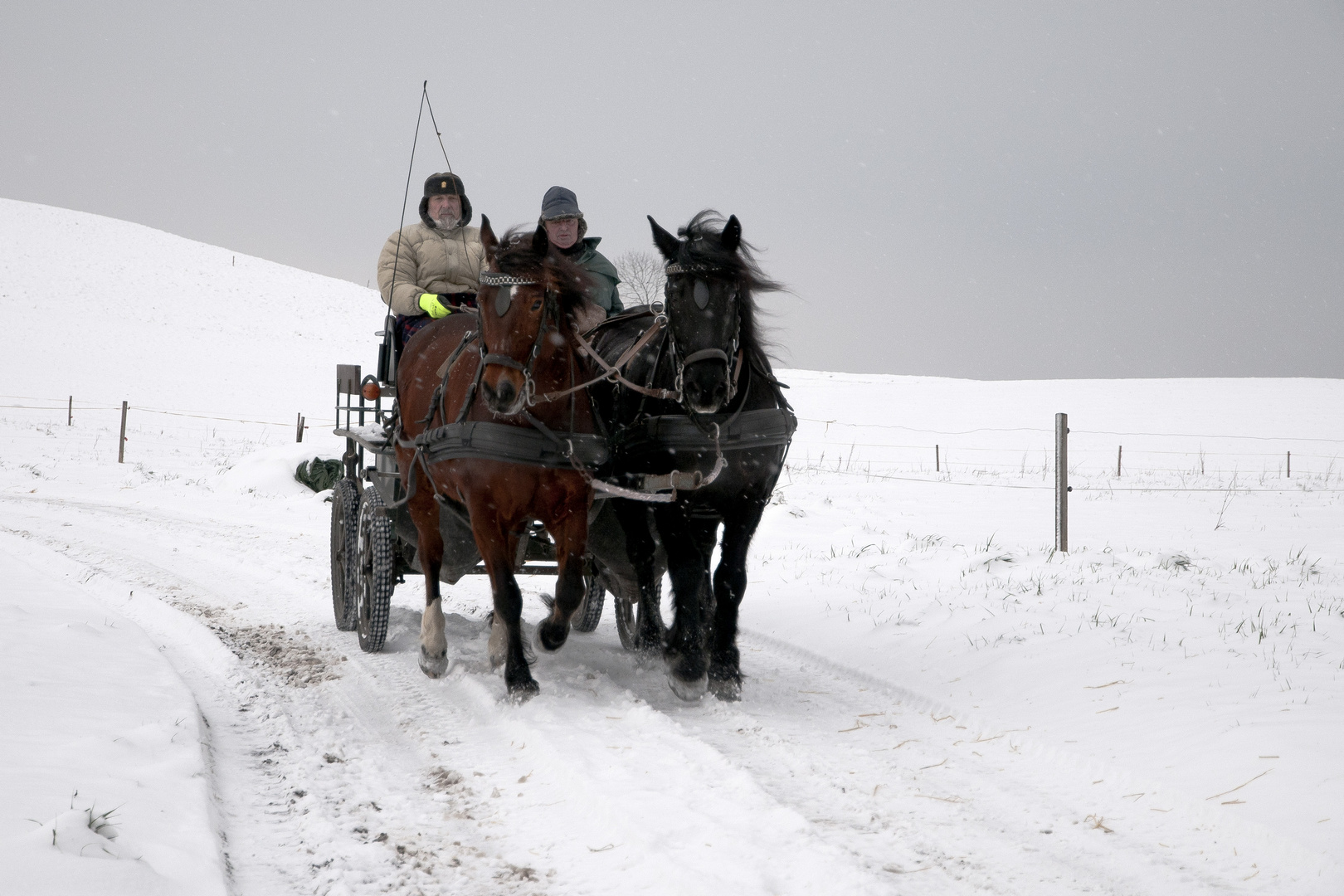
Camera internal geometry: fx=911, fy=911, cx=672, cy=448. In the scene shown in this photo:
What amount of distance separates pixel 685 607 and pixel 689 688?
36 cm

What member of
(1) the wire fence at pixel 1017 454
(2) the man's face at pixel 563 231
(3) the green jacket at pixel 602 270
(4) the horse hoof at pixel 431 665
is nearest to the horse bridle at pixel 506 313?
(3) the green jacket at pixel 602 270

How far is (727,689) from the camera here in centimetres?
414

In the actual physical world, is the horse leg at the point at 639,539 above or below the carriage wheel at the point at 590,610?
above

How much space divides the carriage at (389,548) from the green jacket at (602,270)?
1.36 metres

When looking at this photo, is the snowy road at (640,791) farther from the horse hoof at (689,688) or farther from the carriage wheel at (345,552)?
the carriage wheel at (345,552)

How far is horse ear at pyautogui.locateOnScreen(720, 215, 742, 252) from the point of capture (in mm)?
3959

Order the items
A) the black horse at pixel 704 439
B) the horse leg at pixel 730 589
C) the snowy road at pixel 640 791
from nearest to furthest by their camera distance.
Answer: the snowy road at pixel 640 791 → the black horse at pixel 704 439 → the horse leg at pixel 730 589

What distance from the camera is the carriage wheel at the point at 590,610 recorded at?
569 centimetres

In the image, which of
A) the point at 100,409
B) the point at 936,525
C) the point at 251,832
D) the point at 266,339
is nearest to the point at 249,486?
the point at 936,525

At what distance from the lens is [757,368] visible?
14.0 ft

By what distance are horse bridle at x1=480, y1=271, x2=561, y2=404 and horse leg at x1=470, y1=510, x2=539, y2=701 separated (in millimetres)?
586

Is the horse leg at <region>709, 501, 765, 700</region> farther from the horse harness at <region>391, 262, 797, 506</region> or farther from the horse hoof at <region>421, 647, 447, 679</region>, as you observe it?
the horse hoof at <region>421, 647, 447, 679</region>

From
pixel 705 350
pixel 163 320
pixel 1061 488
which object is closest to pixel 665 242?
pixel 705 350

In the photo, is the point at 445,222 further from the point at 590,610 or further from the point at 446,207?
the point at 590,610
